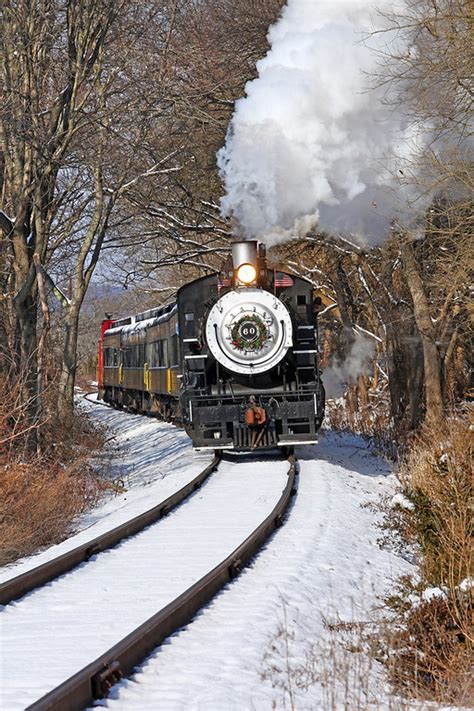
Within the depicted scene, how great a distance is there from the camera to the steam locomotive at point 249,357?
14070 millimetres

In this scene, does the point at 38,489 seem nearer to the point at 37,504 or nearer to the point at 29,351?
the point at 37,504

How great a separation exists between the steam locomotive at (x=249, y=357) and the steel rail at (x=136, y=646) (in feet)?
21.1

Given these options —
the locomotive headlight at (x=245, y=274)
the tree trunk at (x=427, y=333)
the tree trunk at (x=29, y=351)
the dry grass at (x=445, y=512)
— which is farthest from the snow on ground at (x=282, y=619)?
the tree trunk at (x=427, y=333)

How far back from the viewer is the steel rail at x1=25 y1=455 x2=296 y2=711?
4.30m

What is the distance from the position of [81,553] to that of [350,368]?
24714mm

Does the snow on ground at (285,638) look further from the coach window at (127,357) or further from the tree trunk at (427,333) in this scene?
the coach window at (127,357)

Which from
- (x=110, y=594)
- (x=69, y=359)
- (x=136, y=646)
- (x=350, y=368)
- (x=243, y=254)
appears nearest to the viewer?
(x=136, y=646)

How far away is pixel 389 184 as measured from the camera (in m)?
14.6

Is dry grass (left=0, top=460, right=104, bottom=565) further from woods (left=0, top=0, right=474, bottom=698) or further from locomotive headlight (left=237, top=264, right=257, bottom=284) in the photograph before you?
locomotive headlight (left=237, top=264, right=257, bottom=284)

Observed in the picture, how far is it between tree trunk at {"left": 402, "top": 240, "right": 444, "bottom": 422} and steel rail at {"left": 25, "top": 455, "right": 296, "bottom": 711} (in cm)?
1090

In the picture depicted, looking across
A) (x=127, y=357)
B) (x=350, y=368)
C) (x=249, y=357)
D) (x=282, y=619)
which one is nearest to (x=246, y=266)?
(x=249, y=357)

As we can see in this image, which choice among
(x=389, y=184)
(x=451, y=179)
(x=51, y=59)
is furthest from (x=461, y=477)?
(x=51, y=59)

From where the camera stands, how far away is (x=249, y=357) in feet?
46.5

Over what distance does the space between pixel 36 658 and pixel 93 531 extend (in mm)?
4525
